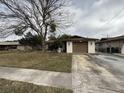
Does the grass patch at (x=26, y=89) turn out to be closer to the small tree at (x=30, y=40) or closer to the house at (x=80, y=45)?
the house at (x=80, y=45)

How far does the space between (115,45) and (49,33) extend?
13616 millimetres

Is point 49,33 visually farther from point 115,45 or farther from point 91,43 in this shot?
point 115,45

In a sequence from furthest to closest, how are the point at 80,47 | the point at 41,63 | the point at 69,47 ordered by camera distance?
1. the point at 80,47
2. the point at 69,47
3. the point at 41,63

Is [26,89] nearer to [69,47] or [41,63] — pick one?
[41,63]

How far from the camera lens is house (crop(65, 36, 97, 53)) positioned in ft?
94.5

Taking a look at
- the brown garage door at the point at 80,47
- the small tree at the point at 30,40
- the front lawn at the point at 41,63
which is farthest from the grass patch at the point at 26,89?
the small tree at the point at 30,40

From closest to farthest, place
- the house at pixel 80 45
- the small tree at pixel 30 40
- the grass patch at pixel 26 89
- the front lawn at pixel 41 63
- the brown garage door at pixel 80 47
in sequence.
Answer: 1. the grass patch at pixel 26 89
2. the front lawn at pixel 41 63
3. the house at pixel 80 45
4. the brown garage door at pixel 80 47
5. the small tree at pixel 30 40

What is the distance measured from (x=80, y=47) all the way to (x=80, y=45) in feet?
1.17

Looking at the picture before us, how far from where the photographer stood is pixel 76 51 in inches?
1152

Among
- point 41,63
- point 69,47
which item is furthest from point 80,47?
point 41,63

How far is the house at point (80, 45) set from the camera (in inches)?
1134

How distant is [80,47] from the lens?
2933 centimetres

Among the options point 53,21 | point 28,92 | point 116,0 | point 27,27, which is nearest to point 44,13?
point 53,21

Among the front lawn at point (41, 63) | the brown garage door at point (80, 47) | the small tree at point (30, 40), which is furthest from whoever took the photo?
the small tree at point (30, 40)
